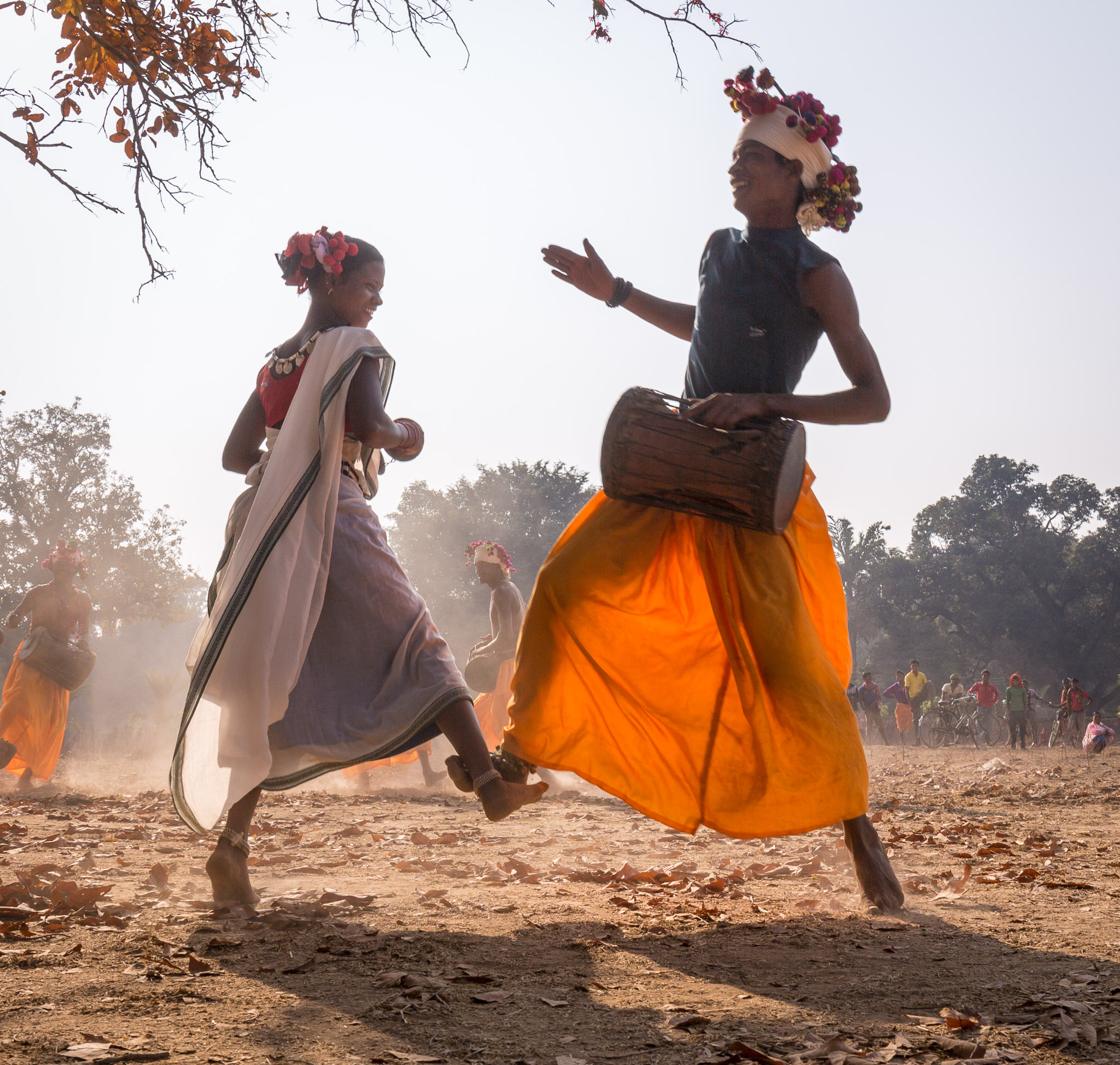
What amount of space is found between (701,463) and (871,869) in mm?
1296

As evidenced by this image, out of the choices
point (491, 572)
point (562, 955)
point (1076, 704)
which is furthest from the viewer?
point (1076, 704)

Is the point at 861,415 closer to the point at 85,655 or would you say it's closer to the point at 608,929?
the point at 608,929

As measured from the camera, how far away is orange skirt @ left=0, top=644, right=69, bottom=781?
8930 mm

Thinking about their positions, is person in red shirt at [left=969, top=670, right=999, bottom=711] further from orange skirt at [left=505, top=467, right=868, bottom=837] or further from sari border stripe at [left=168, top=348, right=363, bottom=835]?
sari border stripe at [left=168, top=348, right=363, bottom=835]

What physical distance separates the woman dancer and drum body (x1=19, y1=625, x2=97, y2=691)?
666cm

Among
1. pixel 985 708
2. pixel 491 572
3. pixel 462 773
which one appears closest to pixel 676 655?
pixel 462 773

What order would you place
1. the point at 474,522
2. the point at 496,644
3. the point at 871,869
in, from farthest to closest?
1. the point at 474,522
2. the point at 496,644
3. the point at 871,869

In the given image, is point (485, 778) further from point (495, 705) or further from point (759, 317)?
point (495, 705)

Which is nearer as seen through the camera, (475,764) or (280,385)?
(475,764)

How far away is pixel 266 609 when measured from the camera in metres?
3.03

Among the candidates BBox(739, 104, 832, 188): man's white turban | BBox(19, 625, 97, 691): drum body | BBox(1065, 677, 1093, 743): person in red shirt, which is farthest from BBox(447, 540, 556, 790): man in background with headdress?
BBox(1065, 677, 1093, 743): person in red shirt

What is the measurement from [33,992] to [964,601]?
46338mm

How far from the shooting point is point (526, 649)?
3.20 metres

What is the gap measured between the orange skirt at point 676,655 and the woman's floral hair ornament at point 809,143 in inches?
35.9
